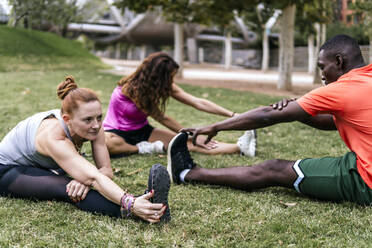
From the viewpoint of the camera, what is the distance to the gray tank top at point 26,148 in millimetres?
3166

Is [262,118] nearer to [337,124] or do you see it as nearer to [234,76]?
[337,124]

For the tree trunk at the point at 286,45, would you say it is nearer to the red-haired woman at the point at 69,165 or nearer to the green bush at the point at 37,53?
the green bush at the point at 37,53

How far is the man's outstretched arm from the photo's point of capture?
9.88 feet

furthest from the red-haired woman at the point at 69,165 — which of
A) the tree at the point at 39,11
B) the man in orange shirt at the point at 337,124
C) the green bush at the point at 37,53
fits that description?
the green bush at the point at 37,53

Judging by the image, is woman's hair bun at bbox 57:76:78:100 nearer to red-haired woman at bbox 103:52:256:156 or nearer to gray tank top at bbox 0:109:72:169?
gray tank top at bbox 0:109:72:169

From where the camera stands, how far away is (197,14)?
14.9 meters

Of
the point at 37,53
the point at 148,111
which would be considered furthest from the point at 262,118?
the point at 37,53

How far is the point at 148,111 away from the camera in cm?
479

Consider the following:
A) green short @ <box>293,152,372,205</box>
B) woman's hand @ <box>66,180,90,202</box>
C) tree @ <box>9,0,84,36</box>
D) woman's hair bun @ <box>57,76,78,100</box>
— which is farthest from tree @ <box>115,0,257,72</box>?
woman's hand @ <box>66,180,90,202</box>

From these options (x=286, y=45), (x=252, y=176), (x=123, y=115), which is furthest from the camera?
(x=286, y=45)

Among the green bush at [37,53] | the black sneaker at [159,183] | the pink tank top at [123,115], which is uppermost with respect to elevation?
the green bush at [37,53]

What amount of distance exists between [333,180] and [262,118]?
708 mm

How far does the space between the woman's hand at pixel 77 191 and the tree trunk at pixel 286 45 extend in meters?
10.8

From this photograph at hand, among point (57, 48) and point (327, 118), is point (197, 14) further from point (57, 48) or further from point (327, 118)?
point (327, 118)
